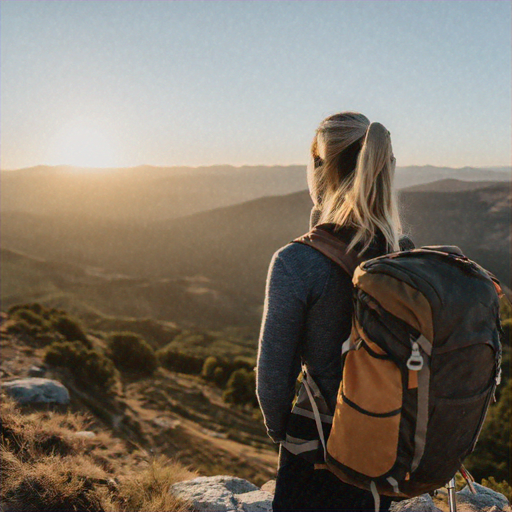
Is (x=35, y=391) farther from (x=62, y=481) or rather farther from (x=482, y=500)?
(x=482, y=500)

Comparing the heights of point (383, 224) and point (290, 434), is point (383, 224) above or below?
above

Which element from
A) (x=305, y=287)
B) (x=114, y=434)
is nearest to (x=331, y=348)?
(x=305, y=287)

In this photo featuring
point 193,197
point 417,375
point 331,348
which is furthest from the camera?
point 193,197

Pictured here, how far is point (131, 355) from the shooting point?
17.5 meters

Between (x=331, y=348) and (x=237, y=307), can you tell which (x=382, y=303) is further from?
(x=237, y=307)

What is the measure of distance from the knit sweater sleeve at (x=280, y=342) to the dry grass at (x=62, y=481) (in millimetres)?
2116

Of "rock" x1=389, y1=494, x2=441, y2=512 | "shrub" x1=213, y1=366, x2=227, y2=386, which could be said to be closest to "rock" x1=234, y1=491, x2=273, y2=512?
"rock" x1=389, y1=494, x2=441, y2=512

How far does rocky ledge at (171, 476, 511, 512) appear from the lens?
3.29 m

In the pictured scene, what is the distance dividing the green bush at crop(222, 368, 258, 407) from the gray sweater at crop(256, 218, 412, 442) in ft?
50.4

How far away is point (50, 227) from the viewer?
102 meters

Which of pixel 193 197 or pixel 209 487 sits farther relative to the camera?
pixel 193 197

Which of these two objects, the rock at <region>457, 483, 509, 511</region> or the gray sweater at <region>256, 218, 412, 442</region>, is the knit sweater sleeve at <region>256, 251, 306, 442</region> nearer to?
the gray sweater at <region>256, 218, 412, 442</region>

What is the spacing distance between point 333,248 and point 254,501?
2.78 m

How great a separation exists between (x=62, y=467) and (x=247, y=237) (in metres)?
103
